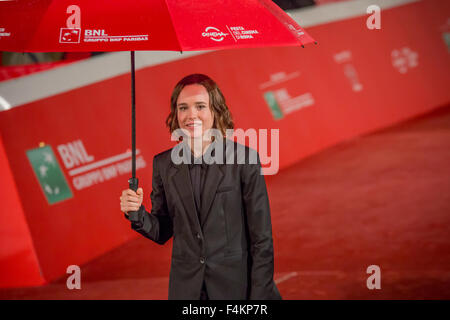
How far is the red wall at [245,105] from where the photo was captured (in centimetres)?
585

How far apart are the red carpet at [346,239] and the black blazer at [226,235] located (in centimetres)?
216

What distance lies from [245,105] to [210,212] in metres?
5.68

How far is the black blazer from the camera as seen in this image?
2.65 meters

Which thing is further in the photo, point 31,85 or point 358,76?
point 358,76

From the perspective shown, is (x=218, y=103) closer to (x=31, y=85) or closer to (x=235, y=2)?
(x=235, y=2)

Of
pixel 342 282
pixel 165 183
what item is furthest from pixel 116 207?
pixel 165 183

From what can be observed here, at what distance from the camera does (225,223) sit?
8.75 ft

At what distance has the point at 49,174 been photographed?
5.93 metres

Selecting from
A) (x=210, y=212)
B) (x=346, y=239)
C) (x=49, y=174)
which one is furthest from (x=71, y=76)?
(x=210, y=212)

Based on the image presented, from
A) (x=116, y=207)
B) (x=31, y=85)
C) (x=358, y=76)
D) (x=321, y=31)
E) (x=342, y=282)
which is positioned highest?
(x=321, y=31)

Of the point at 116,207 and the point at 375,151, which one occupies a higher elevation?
the point at 375,151

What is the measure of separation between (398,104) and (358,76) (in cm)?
105

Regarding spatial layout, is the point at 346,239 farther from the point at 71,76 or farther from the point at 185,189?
the point at 185,189

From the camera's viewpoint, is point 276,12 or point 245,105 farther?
point 245,105
